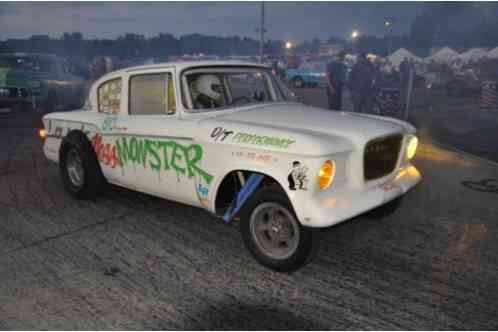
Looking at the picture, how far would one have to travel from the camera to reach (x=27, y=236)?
446cm

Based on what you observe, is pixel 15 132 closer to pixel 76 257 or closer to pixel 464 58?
pixel 76 257

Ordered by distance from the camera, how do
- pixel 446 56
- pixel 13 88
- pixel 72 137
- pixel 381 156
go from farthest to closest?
pixel 446 56
pixel 13 88
pixel 72 137
pixel 381 156

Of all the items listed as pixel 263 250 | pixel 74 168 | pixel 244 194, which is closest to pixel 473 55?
pixel 74 168

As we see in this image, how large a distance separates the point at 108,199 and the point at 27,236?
1.29 meters

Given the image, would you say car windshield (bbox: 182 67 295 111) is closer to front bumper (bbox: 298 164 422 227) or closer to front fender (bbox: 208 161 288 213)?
front fender (bbox: 208 161 288 213)

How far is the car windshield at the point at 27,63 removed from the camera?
13576 mm

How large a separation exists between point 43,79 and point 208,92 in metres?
11.0

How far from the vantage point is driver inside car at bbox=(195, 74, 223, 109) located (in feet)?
14.7

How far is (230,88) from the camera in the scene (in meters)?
4.98

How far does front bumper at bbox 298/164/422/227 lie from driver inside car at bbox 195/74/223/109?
172cm

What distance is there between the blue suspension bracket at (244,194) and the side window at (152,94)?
3.77 ft

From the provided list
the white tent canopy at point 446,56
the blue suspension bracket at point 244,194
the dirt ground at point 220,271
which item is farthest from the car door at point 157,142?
the white tent canopy at point 446,56

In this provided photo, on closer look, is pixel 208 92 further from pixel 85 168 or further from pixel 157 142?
pixel 85 168

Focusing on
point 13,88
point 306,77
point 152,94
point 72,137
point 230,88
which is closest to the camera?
point 152,94
